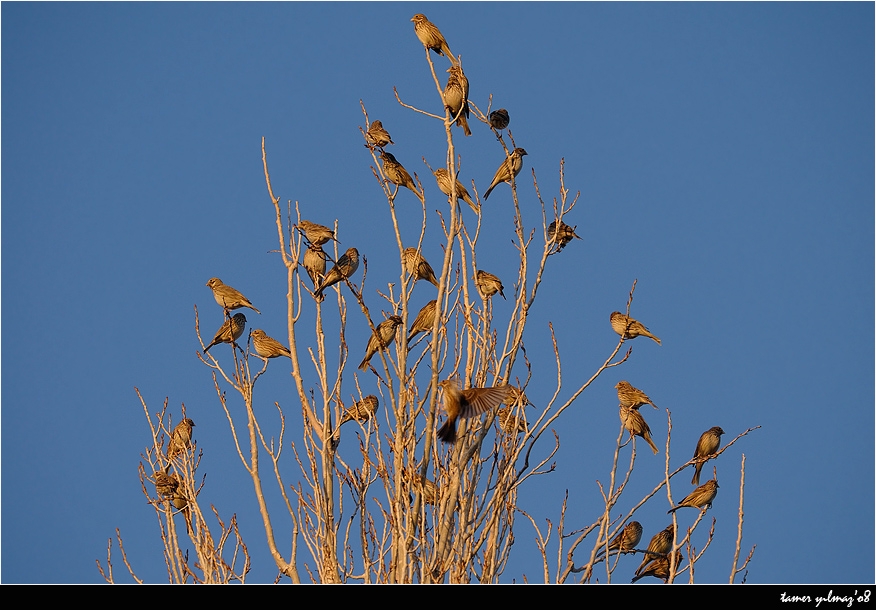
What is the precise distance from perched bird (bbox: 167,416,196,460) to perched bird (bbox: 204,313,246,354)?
0.77 metres

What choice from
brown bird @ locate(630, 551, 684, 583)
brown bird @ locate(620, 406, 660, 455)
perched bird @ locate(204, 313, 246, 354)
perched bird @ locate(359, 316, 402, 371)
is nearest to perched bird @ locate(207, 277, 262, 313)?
perched bird @ locate(204, 313, 246, 354)

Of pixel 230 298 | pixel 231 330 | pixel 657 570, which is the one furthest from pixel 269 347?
pixel 657 570

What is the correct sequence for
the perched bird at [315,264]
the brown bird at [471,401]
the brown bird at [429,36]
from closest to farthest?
the brown bird at [471,401] → the perched bird at [315,264] → the brown bird at [429,36]

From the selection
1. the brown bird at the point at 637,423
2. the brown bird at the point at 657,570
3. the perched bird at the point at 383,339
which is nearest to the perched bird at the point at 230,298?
the perched bird at the point at 383,339

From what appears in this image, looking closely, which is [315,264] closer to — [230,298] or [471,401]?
[230,298]

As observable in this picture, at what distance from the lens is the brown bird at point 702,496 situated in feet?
28.5

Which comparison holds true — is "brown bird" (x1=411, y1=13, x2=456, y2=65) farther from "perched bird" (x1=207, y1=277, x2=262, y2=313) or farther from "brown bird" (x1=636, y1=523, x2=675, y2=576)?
"brown bird" (x1=636, y1=523, x2=675, y2=576)

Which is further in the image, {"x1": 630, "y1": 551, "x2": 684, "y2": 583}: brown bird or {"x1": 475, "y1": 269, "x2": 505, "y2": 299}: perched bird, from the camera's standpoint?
{"x1": 475, "y1": 269, "x2": 505, "y2": 299}: perched bird

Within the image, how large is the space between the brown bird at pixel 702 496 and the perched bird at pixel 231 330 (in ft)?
13.8

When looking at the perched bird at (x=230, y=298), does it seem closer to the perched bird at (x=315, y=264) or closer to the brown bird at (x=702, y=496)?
the perched bird at (x=315, y=264)

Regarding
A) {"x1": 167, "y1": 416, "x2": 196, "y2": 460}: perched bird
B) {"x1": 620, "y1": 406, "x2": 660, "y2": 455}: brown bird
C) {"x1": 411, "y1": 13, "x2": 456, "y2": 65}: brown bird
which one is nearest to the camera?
{"x1": 167, "y1": 416, "x2": 196, "y2": 460}: perched bird

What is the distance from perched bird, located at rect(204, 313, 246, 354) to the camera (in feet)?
30.6
